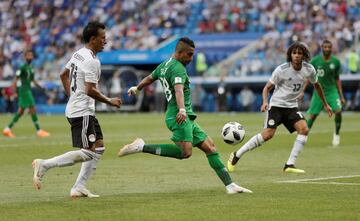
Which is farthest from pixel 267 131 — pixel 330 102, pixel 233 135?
pixel 330 102

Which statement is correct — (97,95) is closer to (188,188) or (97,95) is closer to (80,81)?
(80,81)

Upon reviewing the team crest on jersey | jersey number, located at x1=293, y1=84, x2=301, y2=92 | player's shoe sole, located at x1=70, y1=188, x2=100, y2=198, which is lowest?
player's shoe sole, located at x1=70, y1=188, x2=100, y2=198

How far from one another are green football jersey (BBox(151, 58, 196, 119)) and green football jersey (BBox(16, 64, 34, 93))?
14.5 m

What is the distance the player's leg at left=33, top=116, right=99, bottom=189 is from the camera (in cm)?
1118

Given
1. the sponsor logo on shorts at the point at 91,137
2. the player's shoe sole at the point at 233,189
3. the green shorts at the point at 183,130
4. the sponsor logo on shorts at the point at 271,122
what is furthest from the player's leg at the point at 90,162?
the sponsor logo on shorts at the point at 271,122

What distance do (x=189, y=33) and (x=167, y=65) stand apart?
1468 inches

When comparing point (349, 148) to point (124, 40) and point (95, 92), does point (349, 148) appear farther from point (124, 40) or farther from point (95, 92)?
point (124, 40)

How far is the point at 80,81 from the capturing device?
1126 cm

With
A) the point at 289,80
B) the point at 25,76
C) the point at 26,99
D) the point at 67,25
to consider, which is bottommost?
the point at 67,25

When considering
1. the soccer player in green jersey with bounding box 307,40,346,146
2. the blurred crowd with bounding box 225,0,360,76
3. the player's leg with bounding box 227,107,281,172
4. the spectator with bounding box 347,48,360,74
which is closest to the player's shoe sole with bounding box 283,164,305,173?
the player's leg with bounding box 227,107,281,172

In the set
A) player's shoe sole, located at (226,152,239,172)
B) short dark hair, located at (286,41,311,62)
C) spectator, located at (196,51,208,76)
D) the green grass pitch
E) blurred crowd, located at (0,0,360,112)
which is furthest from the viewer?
spectator, located at (196,51,208,76)

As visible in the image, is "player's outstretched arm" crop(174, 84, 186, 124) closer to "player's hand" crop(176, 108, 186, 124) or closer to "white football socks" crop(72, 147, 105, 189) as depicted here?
"player's hand" crop(176, 108, 186, 124)

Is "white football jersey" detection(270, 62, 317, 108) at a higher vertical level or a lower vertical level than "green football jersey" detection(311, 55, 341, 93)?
higher

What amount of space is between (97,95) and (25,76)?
15271 millimetres
